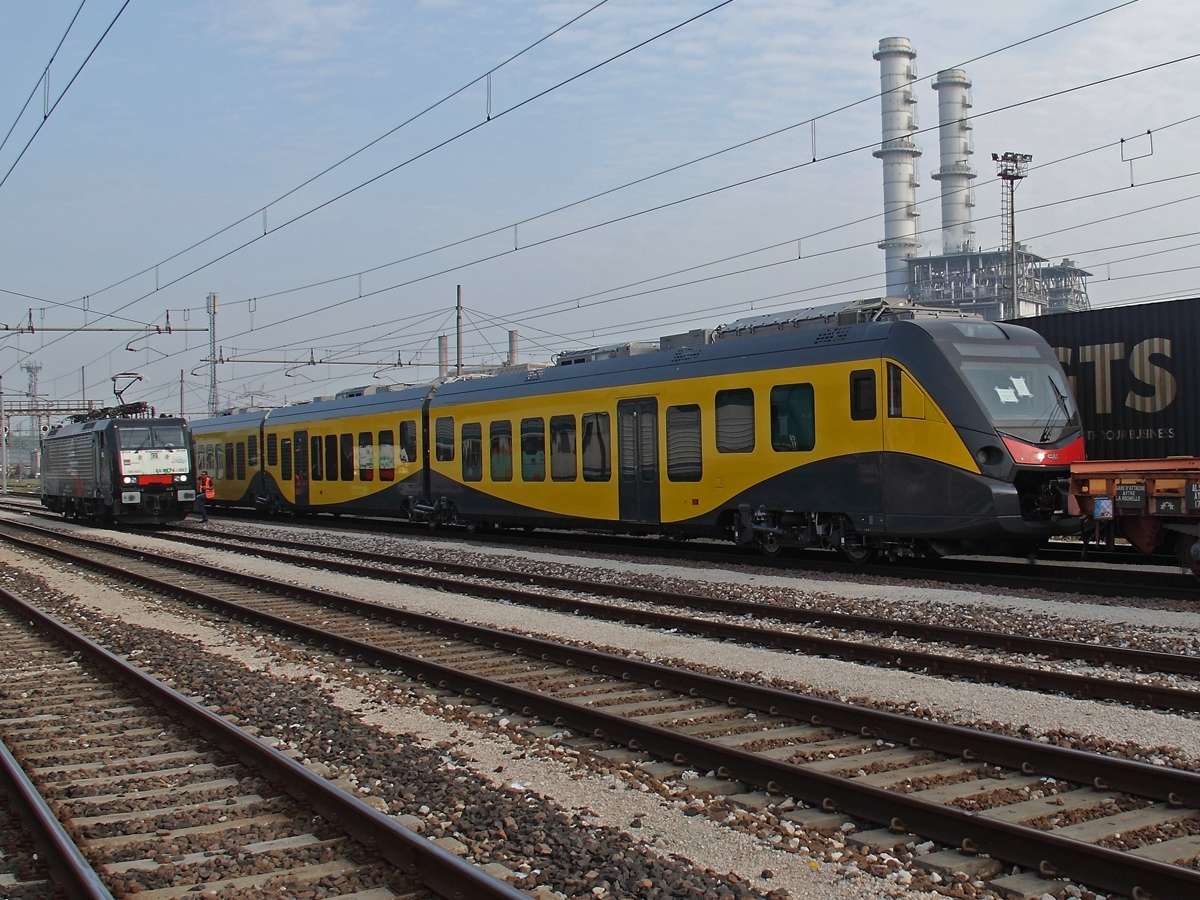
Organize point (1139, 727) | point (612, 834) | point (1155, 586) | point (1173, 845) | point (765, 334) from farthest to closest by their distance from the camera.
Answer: point (765, 334)
point (1155, 586)
point (1139, 727)
point (612, 834)
point (1173, 845)

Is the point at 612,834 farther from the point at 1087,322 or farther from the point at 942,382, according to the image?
the point at 1087,322

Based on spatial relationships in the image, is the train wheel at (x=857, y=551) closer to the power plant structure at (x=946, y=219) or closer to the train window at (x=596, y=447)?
the train window at (x=596, y=447)

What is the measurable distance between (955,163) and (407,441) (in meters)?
83.3

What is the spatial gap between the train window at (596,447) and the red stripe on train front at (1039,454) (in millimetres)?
6877

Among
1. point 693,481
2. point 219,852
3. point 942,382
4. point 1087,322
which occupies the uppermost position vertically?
point 1087,322

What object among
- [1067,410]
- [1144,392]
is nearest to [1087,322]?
[1144,392]

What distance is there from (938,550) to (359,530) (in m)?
16.0

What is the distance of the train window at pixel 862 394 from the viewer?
13602mm

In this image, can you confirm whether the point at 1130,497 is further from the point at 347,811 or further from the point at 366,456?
the point at 366,456

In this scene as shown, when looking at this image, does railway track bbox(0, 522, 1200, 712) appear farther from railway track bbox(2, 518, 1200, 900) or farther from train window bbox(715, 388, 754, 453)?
train window bbox(715, 388, 754, 453)

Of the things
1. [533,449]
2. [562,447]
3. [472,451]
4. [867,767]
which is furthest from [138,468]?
[867,767]

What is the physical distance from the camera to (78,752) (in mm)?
6738

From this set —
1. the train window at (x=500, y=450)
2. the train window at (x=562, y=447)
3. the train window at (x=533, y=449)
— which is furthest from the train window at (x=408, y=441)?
the train window at (x=562, y=447)

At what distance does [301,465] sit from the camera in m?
29.5
